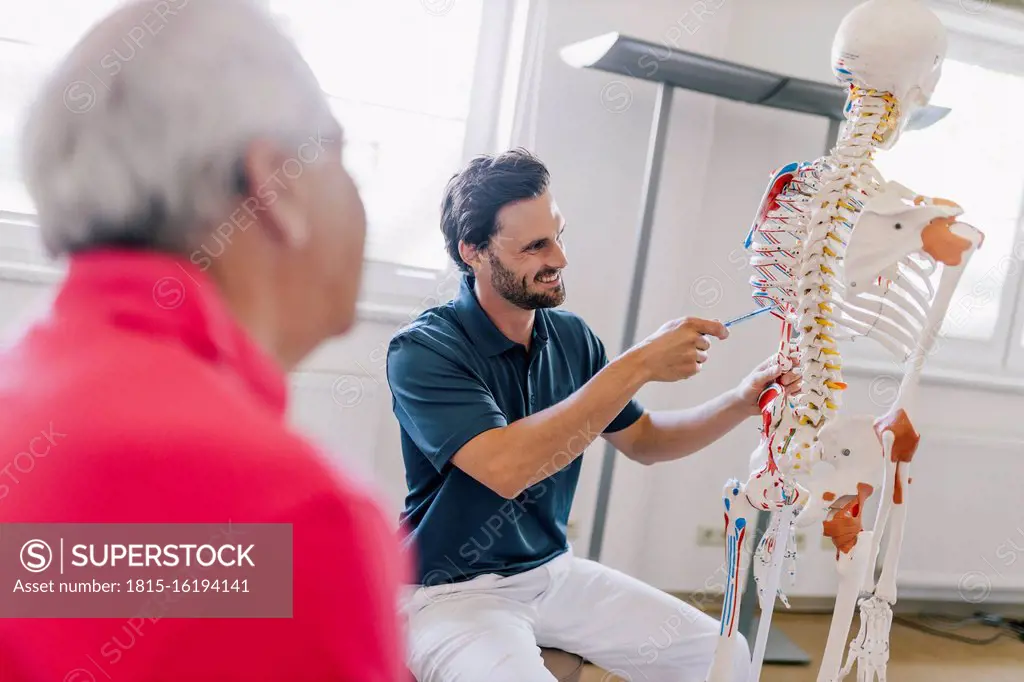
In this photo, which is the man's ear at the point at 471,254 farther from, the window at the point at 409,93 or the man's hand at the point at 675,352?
the window at the point at 409,93

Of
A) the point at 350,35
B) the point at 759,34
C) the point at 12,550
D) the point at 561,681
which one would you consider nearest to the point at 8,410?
the point at 12,550

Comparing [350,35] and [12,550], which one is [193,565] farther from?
[350,35]

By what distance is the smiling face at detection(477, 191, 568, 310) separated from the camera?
1.62 meters

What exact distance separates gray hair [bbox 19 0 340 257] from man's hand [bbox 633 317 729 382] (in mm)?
1022

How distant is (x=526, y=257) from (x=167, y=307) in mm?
1232

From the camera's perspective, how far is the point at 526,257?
1.63 meters

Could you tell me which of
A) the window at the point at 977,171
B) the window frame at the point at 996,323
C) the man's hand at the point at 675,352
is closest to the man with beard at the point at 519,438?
the man's hand at the point at 675,352

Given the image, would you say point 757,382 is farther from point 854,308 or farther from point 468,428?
point 468,428

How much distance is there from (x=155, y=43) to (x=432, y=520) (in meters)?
1.16

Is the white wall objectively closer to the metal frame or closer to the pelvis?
the metal frame

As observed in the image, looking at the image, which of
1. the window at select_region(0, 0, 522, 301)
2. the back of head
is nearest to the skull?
Result: the back of head

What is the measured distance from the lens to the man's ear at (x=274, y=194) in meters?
0.45

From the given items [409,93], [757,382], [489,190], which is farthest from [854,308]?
[409,93]

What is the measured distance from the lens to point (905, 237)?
1287 mm
